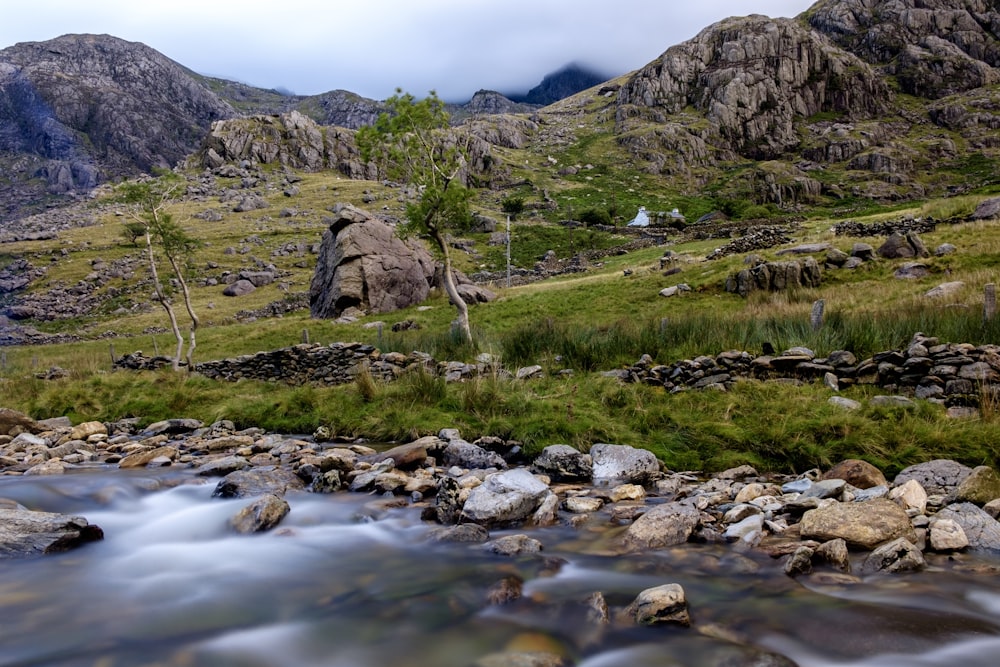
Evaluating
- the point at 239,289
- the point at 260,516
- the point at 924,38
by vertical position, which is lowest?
the point at 260,516

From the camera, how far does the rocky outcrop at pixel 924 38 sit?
152000 millimetres

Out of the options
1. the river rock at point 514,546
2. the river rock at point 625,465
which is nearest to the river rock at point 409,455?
the river rock at point 625,465

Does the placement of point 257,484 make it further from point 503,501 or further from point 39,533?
point 503,501

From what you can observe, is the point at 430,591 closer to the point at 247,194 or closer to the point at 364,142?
the point at 364,142

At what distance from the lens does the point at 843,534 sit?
218 inches

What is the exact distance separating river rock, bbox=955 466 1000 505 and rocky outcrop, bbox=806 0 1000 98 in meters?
191

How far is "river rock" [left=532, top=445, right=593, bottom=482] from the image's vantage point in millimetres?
8555

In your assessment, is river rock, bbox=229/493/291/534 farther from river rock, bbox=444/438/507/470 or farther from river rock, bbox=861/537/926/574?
river rock, bbox=861/537/926/574

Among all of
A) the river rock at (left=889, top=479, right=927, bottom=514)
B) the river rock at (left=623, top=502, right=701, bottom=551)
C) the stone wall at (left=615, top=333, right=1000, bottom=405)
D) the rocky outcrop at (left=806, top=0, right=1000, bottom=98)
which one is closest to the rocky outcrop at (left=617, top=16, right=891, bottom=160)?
the rocky outcrop at (left=806, top=0, right=1000, bottom=98)

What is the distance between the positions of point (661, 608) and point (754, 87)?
175m

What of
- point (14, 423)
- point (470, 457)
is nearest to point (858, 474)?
point (470, 457)

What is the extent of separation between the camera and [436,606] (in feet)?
16.4

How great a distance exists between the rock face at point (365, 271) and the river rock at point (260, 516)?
3143 cm

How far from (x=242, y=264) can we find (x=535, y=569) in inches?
2684
